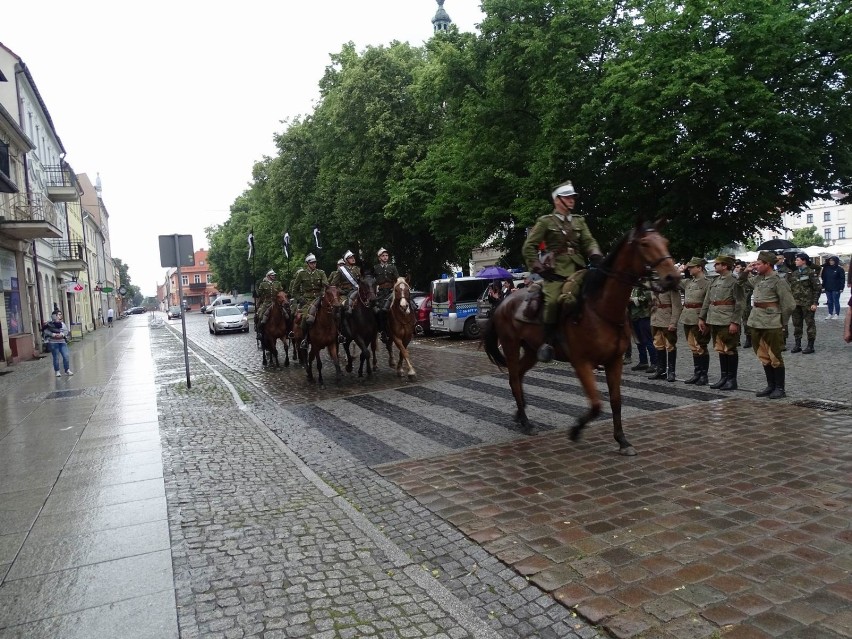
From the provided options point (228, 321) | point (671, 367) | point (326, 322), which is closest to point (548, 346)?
point (671, 367)

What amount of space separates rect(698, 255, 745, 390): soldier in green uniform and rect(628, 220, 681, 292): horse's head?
416cm

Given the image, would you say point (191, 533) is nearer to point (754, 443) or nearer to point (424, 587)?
point (424, 587)

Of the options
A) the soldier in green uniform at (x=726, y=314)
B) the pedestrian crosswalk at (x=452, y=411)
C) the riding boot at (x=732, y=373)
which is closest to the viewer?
the pedestrian crosswalk at (x=452, y=411)

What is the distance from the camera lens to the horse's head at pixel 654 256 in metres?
5.75

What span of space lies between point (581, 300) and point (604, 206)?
15801 mm

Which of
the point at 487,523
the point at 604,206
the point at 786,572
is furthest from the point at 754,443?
the point at 604,206

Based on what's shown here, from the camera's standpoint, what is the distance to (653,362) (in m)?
12.9

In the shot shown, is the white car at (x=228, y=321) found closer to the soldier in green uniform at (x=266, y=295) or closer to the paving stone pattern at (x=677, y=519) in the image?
the soldier in green uniform at (x=266, y=295)

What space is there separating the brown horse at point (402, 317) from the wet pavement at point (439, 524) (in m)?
3.47

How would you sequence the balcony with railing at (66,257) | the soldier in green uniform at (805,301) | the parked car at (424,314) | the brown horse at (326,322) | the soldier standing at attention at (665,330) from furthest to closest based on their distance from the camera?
the balcony with railing at (66,257)
the parked car at (424,314)
the soldier in green uniform at (805,301)
the brown horse at (326,322)
the soldier standing at attention at (665,330)

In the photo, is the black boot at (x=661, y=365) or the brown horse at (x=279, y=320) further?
the brown horse at (x=279, y=320)

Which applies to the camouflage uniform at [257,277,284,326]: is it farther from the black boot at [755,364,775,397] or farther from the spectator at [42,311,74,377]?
the black boot at [755,364,775,397]

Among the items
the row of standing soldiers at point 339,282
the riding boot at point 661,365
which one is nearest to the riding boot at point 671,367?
the riding boot at point 661,365

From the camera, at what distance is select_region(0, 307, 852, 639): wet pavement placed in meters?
3.56
